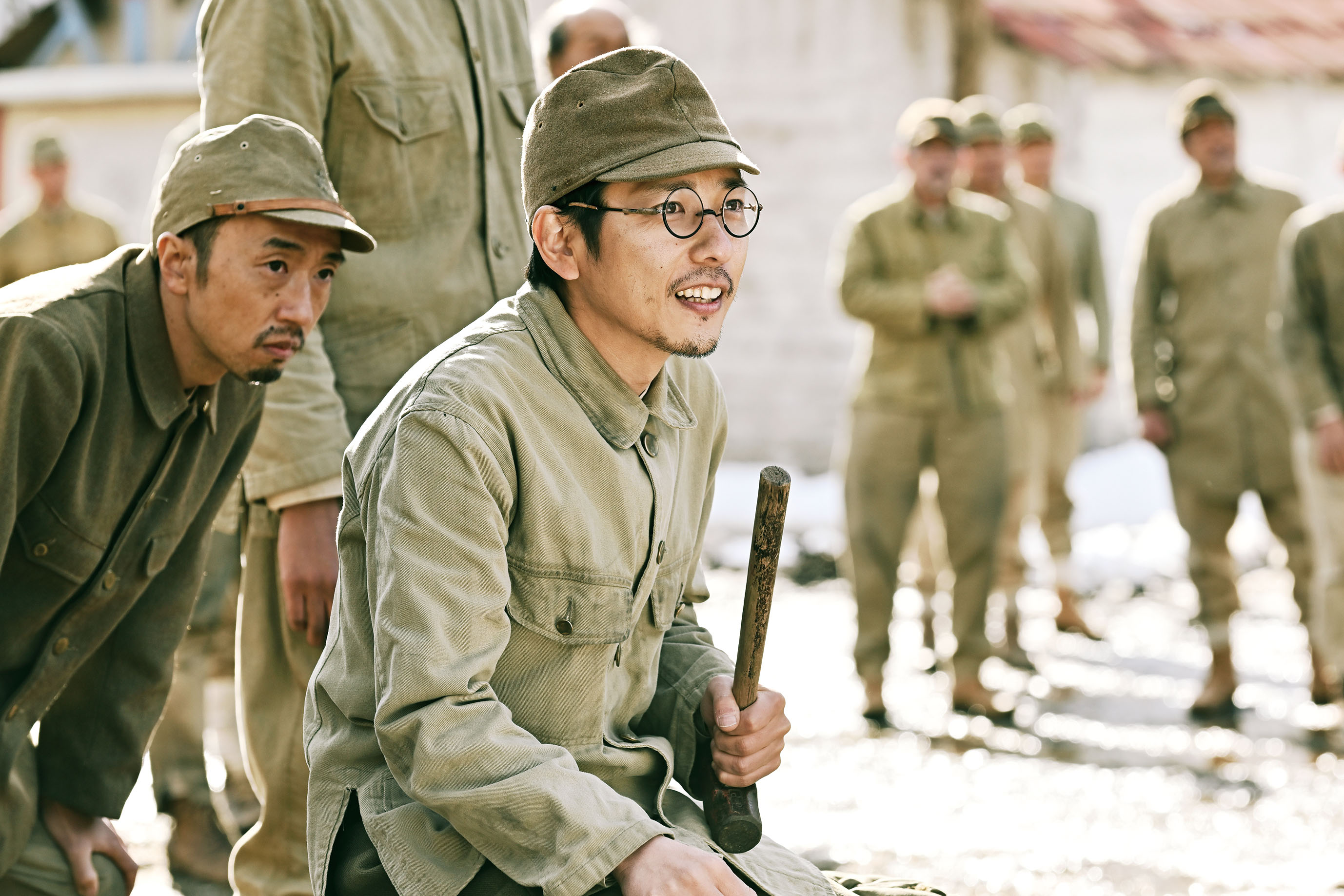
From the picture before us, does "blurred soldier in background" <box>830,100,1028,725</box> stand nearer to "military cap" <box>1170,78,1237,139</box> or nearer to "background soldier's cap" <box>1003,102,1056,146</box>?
"military cap" <box>1170,78,1237,139</box>

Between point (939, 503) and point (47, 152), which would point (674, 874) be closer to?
point (939, 503)

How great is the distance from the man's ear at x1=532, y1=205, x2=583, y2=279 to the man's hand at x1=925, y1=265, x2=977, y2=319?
4.57 metres

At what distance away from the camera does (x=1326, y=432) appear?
6340mm

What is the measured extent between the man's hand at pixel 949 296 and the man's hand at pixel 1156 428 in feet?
3.62

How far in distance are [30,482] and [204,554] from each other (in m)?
0.54

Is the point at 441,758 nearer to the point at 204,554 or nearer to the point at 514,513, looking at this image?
the point at 514,513

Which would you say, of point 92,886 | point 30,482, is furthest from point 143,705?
point 30,482

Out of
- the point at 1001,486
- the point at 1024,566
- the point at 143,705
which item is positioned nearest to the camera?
the point at 143,705

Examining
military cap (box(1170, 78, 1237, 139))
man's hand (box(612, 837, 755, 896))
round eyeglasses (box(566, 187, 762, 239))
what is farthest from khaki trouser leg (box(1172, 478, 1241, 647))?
man's hand (box(612, 837, 755, 896))

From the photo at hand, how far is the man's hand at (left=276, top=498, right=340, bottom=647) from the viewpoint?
3.10 metres

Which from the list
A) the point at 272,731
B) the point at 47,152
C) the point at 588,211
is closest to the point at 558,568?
the point at 588,211

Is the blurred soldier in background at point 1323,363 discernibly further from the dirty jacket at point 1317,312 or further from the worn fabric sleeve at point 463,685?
the worn fabric sleeve at point 463,685

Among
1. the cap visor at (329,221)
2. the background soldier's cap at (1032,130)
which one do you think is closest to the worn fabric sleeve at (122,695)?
the cap visor at (329,221)

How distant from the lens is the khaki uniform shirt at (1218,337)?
→ 717 centimetres
